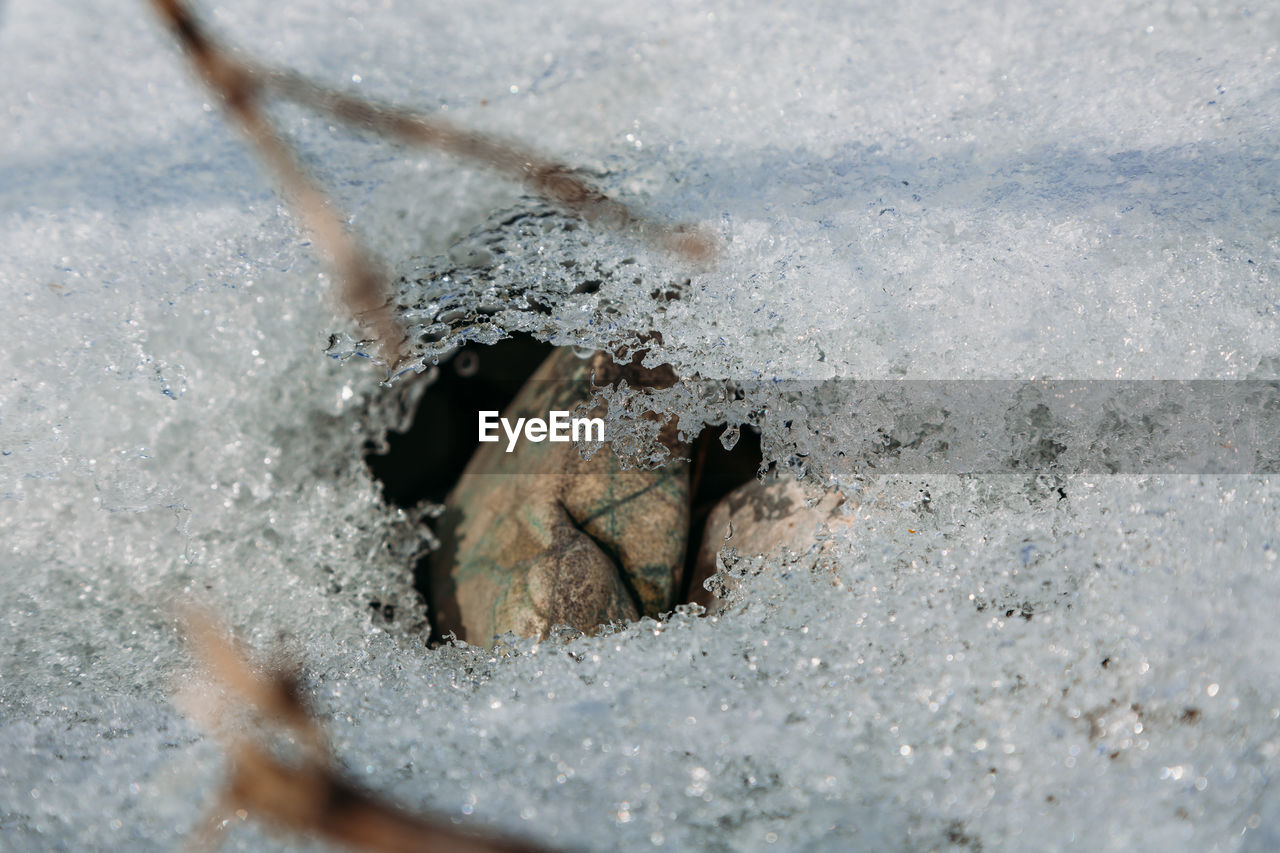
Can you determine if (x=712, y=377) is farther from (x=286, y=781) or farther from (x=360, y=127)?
(x=286, y=781)

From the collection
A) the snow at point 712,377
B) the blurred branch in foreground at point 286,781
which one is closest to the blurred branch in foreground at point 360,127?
the snow at point 712,377

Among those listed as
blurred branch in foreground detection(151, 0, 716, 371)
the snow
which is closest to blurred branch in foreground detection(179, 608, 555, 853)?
the snow

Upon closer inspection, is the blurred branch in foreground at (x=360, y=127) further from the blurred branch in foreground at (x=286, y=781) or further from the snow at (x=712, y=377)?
the blurred branch in foreground at (x=286, y=781)

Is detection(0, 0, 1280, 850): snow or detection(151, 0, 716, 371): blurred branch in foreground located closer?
detection(0, 0, 1280, 850): snow

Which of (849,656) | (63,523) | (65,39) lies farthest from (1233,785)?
(65,39)

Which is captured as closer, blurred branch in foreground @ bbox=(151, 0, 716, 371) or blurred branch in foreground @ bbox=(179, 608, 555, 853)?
blurred branch in foreground @ bbox=(179, 608, 555, 853)

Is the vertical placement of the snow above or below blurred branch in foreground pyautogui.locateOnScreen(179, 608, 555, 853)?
above

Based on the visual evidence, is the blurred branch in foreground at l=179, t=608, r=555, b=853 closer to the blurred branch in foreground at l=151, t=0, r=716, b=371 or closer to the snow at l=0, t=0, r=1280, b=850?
the snow at l=0, t=0, r=1280, b=850

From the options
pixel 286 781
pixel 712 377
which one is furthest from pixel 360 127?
pixel 286 781

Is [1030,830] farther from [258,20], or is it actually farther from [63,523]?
[258,20]
